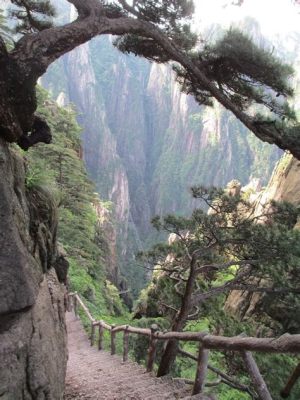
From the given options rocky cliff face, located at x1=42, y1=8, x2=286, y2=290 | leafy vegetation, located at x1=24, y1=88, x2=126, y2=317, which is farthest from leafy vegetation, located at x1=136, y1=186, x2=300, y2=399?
rocky cliff face, located at x1=42, y1=8, x2=286, y2=290

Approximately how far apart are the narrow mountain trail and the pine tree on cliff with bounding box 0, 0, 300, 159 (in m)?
2.99

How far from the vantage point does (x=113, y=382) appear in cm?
605

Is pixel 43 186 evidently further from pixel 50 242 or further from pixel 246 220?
pixel 246 220

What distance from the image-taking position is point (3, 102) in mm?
3658

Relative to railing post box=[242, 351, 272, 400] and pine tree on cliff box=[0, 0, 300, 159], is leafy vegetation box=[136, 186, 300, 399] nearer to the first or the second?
pine tree on cliff box=[0, 0, 300, 159]

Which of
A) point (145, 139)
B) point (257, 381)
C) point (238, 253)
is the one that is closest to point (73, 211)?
point (238, 253)

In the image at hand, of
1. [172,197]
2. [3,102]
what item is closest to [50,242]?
[3,102]

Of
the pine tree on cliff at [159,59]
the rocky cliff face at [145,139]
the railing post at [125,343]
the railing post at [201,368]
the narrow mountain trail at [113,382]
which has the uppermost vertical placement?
the rocky cliff face at [145,139]

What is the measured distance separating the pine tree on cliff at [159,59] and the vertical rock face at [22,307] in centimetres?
49

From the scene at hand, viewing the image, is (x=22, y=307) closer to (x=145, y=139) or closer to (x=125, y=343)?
(x=125, y=343)

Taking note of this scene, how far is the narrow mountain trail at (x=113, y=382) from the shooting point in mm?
5042

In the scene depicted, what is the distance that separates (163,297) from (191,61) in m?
7.34

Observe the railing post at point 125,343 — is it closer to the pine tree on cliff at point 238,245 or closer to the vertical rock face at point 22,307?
the pine tree on cliff at point 238,245

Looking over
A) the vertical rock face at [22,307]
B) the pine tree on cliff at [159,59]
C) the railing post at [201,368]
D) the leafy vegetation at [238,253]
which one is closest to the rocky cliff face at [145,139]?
the leafy vegetation at [238,253]
